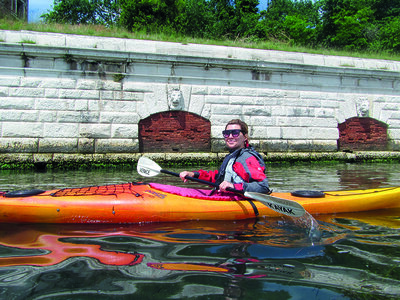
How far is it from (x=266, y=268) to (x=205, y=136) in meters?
6.88

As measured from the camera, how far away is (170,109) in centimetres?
848

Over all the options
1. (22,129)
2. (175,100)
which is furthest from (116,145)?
(22,129)

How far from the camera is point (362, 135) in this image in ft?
32.5

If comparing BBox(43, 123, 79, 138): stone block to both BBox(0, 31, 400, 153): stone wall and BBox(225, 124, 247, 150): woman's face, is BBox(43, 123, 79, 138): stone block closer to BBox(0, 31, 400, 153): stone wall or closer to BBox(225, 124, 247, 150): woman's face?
BBox(0, 31, 400, 153): stone wall

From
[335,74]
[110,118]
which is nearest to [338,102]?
[335,74]

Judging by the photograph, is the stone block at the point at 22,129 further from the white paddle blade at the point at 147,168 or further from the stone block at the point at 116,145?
the white paddle blade at the point at 147,168

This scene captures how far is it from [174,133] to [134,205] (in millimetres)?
5587

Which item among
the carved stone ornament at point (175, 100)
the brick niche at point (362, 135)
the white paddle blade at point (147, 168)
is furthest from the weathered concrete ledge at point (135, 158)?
the white paddle blade at point (147, 168)

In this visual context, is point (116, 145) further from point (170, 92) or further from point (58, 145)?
point (170, 92)

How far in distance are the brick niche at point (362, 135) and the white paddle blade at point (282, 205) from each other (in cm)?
752

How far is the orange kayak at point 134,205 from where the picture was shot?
294cm

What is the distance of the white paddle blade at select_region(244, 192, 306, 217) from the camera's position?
2.97 m

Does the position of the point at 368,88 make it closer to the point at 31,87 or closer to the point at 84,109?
the point at 84,109

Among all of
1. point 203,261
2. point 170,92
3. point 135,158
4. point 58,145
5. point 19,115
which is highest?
point 170,92
